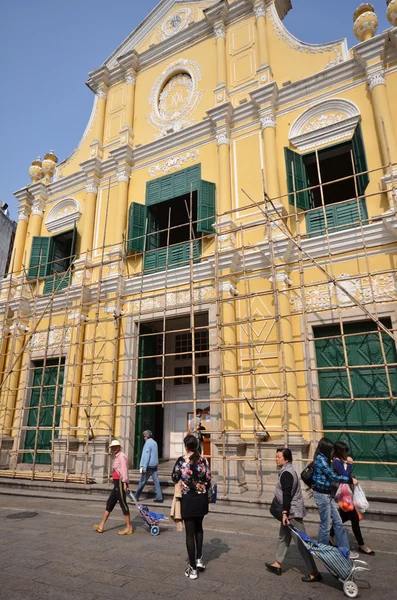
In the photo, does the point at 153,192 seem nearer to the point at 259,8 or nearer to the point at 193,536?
the point at 259,8

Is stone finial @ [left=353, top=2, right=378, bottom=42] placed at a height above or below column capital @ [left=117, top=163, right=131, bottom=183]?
above

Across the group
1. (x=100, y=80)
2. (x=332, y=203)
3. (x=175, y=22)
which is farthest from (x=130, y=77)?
(x=332, y=203)

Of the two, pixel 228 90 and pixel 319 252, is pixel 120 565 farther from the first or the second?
pixel 228 90

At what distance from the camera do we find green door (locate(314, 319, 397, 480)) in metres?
7.66

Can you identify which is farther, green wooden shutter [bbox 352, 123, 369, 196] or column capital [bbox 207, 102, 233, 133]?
column capital [bbox 207, 102, 233, 133]

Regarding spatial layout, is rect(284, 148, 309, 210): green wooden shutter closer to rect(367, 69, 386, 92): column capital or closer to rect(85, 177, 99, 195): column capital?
rect(367, 69, 386, 92): column capital

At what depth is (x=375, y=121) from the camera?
909 centimetres

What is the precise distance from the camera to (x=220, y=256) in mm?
9633

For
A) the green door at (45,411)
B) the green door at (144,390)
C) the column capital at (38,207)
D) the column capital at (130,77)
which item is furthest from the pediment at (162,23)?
the green door at (45,411)

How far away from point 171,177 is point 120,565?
9890 mm

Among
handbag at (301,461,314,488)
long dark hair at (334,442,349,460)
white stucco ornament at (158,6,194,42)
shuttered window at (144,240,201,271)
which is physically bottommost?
handbag at (301,461,314,488)

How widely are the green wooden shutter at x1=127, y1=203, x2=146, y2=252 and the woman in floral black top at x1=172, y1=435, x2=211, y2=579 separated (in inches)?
315

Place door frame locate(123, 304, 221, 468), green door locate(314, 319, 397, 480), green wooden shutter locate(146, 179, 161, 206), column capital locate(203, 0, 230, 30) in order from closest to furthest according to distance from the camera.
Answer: green door locate(314, 319, 397, 480) < door frame locate(123, 304, 221, 468) < green wooden shutter locate(146, 179, 161, 206) < column capital locate(203, 0, 230, 30)

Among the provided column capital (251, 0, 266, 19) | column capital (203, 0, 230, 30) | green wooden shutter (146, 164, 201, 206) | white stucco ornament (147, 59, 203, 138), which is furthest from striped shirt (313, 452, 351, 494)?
column capital (203, 0, 230, 30)
